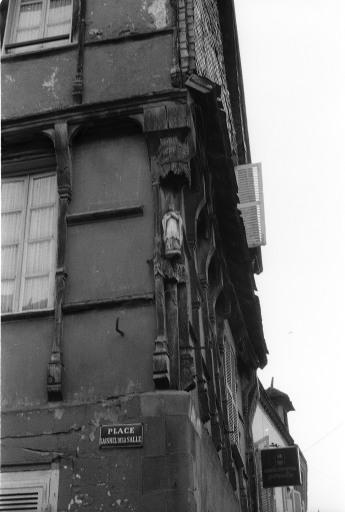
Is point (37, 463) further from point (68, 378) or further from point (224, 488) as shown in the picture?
point (224, 488)

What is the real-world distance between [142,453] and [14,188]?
3.49 meters

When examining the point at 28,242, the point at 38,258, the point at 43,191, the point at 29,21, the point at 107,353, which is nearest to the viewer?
the point at 107,353

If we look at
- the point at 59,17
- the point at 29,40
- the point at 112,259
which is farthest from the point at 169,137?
the point at 59,17

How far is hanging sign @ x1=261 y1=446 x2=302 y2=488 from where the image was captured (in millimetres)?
13484

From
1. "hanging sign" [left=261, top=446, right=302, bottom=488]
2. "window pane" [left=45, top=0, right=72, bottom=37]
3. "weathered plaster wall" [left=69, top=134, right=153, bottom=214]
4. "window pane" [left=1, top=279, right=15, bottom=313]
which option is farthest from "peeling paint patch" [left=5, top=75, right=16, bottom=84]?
"hanging sign" [left=261, top=446, right=302, bottom=488]

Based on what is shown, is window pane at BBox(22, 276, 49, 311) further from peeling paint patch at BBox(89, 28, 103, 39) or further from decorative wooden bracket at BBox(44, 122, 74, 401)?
peeling paint patch at BBox(89, 28, 103, 39)

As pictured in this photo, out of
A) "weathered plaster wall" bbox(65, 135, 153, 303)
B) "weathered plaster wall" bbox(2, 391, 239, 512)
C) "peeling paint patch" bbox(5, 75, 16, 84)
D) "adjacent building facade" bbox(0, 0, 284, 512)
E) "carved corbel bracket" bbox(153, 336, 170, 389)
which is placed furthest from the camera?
"peeling paint patch" bbox(5, 75, 16, 84)

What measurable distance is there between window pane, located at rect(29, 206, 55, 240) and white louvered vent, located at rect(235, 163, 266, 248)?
16.3 ft

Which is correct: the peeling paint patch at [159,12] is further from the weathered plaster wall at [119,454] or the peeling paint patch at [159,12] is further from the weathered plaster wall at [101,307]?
the weathered plaster wall at [119,454]

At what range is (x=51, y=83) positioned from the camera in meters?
8.60

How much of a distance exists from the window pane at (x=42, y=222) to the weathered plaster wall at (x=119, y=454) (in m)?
2.01

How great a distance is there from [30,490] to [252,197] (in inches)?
283

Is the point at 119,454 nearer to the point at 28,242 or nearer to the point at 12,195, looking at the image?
the point at 28,242

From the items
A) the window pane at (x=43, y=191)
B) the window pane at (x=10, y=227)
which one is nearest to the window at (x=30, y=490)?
the window pane at (x=10, y=227)
